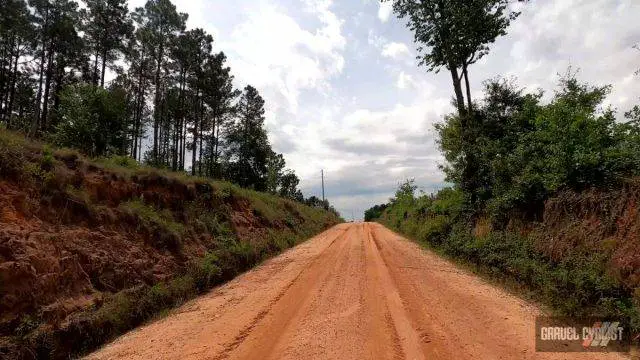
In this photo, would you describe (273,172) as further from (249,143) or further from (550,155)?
(550,155)

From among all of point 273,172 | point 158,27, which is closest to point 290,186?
point 273,172

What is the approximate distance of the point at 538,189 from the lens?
1171cm

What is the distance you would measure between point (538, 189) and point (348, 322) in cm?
833

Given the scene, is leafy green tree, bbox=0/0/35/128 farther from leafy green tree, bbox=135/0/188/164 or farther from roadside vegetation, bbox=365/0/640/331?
roadside vegetation, bbox=365/0/640/331

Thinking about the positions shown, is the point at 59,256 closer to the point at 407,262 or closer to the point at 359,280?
the point at 359,280

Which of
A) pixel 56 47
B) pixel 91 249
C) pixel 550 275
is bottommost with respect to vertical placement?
pixel 550 275

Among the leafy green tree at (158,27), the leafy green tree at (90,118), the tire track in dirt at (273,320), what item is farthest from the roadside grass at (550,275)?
the leafy green tree at (158,27)

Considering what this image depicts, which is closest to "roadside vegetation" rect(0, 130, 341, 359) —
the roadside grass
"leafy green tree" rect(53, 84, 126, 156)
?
"leafy green tree" rect(53, 84, 126, 156)

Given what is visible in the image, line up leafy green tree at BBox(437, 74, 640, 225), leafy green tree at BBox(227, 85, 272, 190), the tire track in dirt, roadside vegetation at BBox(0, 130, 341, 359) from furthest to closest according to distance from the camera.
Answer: leafy green tree at BBox(227, 85, 272, 190) → leafy green tree at BBox(437, 74, 640, 225) → roadside vegetation at BBox(0, 130, 341, 359) → the tire track in dirt

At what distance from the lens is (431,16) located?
18781 mm

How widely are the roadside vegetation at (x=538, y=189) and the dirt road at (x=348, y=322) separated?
3.94ft

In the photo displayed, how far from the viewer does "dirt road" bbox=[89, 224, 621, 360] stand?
18.2ft

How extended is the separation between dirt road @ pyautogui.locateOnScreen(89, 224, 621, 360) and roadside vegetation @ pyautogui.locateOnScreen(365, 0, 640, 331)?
47.3 inches

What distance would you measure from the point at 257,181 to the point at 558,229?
128 ft
